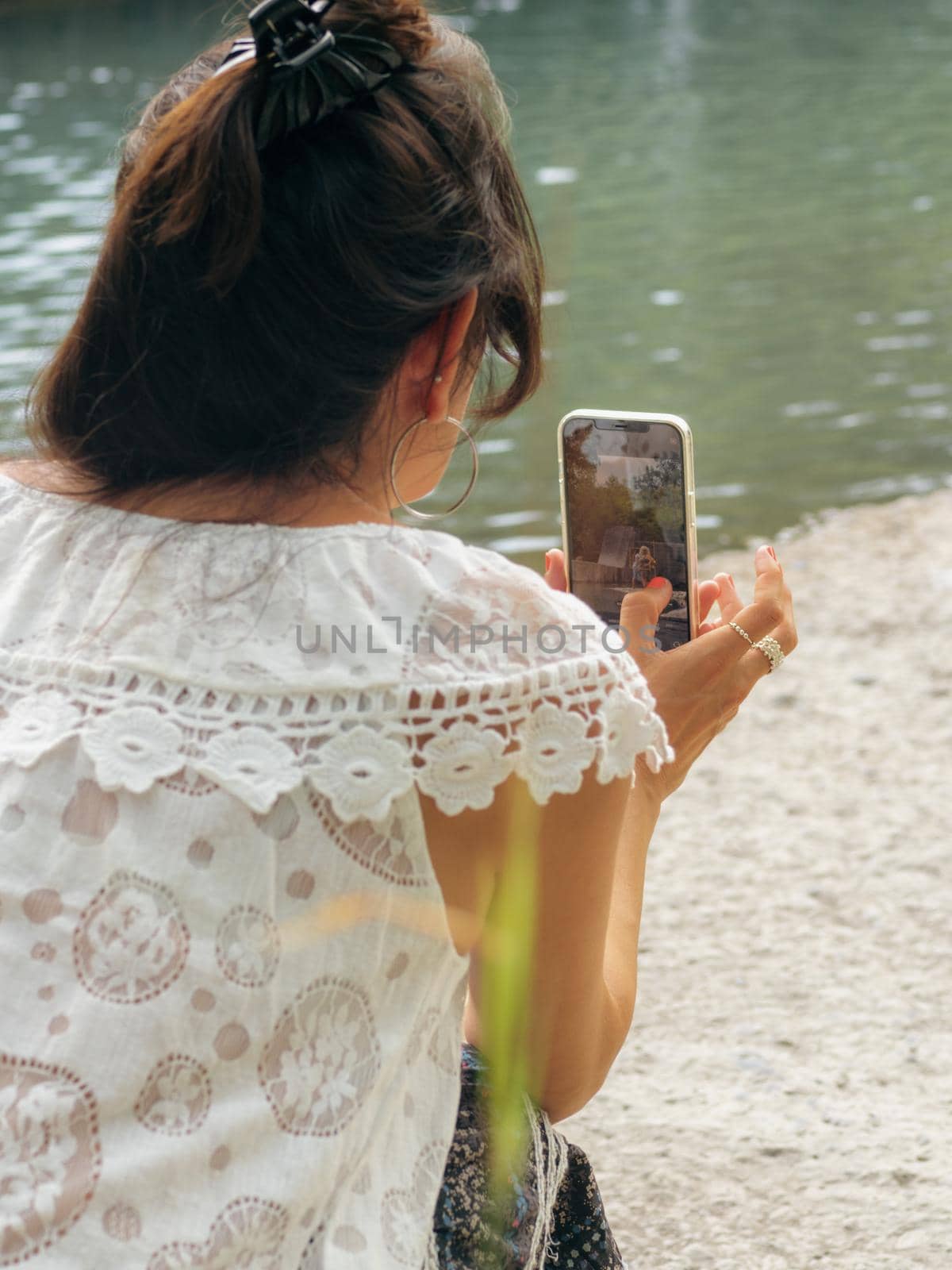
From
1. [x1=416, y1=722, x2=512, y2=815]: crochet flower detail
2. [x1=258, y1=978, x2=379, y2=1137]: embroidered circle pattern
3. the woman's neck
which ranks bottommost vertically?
[x1=258, y1=978, x2=379, y2=1137]: embroidered circle pattern

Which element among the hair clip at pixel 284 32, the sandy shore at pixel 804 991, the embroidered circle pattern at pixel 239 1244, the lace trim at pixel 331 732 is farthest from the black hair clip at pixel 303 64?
the sandy shore at pixel 804 991

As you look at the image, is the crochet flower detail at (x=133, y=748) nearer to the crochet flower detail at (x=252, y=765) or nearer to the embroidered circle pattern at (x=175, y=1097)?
the crochet flower detail at (x=252, y=765)

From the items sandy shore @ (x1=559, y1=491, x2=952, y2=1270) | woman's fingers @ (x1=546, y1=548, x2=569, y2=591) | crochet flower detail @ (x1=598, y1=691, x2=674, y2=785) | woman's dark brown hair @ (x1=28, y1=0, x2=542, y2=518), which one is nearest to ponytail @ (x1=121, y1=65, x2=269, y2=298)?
woman's dark brown hair @ (x1=28, y1=0, x2=542, y2=518)

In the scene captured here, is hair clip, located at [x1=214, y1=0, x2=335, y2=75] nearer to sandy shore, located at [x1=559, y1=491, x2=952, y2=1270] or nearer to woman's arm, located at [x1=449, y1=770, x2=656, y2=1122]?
woman's arm, located at [x1=449, y1=770, x2=656, y2=1122]

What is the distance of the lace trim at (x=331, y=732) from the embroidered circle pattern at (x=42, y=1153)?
0.67ft

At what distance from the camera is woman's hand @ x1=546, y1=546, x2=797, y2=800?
153cm

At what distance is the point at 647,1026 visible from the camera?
8.30ft

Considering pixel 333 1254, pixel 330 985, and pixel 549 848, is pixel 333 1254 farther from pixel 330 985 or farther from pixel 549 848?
pixel 549 848

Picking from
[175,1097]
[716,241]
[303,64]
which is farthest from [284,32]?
[716,241]

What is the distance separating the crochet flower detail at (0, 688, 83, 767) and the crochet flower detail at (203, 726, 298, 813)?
0.11 meters

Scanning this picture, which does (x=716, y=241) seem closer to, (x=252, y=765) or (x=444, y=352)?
(x=444, y=352)

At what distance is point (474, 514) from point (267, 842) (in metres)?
4.42

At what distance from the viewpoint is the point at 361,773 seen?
3.29ft

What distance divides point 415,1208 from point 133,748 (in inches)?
17.2
